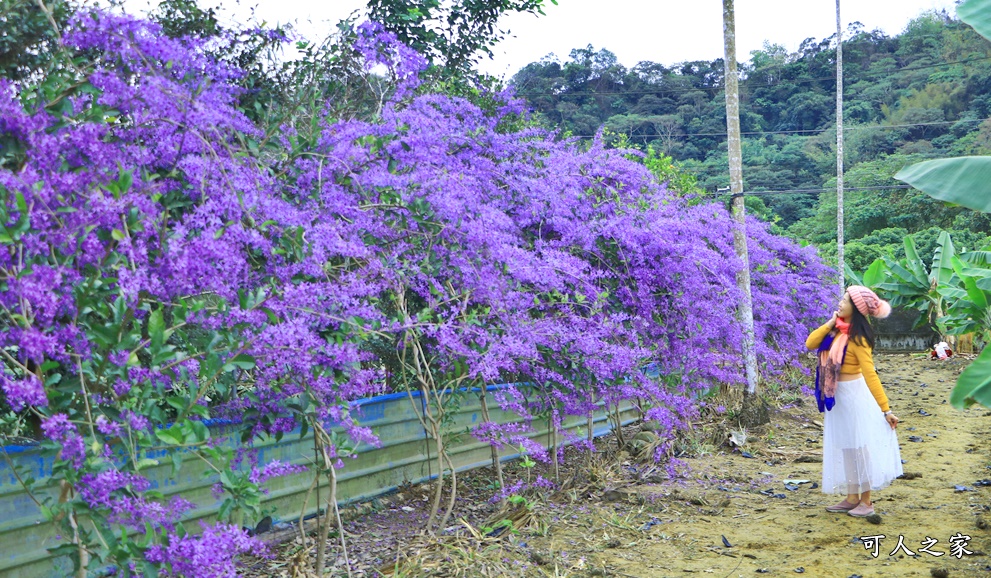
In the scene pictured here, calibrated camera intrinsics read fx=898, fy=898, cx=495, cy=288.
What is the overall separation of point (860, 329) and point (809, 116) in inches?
1378

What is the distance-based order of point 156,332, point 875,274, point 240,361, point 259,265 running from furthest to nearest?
point 875,274 < point 259,265 < point 240,361 < point 156,332

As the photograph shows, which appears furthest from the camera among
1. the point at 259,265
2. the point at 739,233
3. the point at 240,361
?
the point at 739,233

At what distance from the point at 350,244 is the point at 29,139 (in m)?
1.41

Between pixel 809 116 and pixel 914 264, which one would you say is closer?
pixel 914 264

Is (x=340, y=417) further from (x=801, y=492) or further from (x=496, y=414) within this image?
(x=801, y=492)

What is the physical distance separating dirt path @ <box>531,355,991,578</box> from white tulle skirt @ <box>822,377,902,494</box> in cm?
29

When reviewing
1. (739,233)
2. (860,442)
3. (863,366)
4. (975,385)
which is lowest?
(860,442)

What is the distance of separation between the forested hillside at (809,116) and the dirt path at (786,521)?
22.4 m

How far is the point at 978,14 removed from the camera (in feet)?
15.8

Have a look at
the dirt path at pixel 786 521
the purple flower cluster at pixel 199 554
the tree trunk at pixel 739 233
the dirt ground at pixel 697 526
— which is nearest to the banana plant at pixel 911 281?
the tree trunk at pixel 739 233

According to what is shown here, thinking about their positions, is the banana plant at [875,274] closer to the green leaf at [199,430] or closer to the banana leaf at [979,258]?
the banana leaf at [979,258]

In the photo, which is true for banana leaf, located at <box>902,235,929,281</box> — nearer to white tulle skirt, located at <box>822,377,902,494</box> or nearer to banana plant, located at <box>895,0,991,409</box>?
white tulle skirt, located at <box>822,377,902,494</box>

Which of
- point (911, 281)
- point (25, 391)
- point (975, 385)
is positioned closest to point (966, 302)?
point (911, 281)

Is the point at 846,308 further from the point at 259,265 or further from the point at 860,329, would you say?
the point at 259,265
